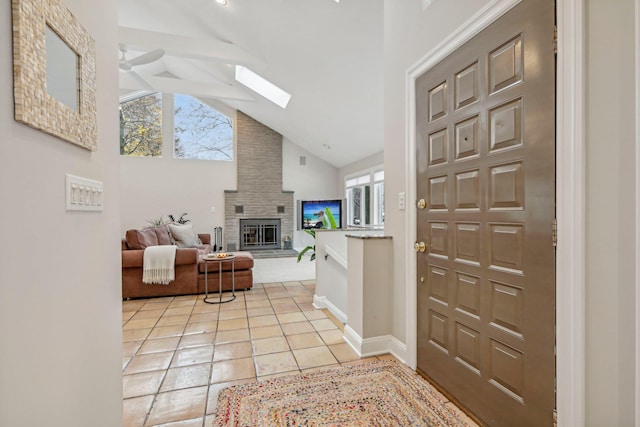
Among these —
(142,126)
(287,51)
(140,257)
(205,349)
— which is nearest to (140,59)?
(287,51)

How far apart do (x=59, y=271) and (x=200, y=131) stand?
7.83 metres

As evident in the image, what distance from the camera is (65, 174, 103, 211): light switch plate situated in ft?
3.13

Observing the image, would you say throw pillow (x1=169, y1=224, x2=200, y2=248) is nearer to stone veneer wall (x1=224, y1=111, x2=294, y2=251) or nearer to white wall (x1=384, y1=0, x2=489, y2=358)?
stone veneer wall (x1=224, y1=111, x2=294, y2=251)

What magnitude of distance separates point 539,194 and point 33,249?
1687 mm

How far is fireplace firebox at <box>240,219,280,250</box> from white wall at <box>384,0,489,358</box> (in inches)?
252

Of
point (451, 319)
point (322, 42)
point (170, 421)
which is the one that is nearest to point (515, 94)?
point (451, 319)

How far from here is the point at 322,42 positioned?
154 inches

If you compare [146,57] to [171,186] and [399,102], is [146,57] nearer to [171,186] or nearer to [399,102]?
[399,102]

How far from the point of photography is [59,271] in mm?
884

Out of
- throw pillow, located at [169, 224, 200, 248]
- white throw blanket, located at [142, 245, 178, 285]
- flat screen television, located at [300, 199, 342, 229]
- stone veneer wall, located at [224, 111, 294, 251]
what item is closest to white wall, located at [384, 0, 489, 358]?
white throw blanket, located at [142, 245, 178, 285]

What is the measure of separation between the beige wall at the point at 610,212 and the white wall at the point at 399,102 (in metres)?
0.98

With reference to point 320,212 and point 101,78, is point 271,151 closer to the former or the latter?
point 320,212

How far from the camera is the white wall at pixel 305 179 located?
8.71 metres

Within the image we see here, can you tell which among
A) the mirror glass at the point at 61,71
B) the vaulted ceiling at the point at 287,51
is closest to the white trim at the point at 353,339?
the mirror glass at the point at 61,71
